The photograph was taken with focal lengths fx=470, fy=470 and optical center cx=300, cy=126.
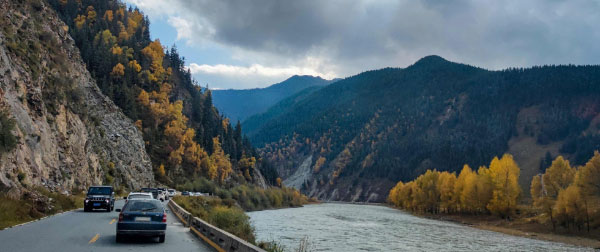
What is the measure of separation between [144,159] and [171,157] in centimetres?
2123

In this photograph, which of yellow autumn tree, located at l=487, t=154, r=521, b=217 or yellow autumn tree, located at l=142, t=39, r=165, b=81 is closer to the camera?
yellow autumn tree, located at l=487, t=154, r=521, b=217

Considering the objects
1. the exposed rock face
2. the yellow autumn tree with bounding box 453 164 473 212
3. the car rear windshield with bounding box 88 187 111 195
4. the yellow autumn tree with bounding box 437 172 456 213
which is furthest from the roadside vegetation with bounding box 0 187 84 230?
the yellow autumn tree with bounding box 437 172 456 213

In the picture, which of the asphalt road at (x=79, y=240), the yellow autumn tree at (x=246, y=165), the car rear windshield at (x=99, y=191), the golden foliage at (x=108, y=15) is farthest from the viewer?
the yellow autumn tree at (x=246, y=165)

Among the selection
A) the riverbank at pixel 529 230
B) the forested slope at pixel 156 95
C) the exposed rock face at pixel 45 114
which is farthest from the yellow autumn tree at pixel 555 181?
the forested slope at pixel 156 95

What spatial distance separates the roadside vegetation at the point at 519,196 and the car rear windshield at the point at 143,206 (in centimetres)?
6300

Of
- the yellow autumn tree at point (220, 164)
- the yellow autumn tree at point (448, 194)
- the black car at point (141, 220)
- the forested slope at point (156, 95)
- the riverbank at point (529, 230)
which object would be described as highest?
the forested slope at point (156, 95)

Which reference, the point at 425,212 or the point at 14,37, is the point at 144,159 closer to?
the point at 14,37

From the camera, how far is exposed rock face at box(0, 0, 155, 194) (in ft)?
118

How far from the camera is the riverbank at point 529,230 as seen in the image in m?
59.2

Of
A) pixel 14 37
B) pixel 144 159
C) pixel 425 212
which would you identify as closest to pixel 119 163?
pixel 144 159

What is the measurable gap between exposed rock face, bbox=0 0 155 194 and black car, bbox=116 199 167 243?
1188cm

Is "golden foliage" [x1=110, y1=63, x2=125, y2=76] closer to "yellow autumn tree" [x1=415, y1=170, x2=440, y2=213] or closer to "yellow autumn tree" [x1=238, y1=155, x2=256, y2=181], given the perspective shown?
"yellow autumn tree" [x1=238, y1=155, x2=256, y2=181]

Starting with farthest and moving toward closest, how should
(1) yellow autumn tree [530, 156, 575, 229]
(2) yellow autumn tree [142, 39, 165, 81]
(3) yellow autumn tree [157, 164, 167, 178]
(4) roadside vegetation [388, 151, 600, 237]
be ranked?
(2) yellow autumn tree [142, 39, 165, 81] < (3) yellow autumn tree [157, 164, 167, 178] < (1) yellow autumn tree [530, 156, 575, 229] < (4) roadside vegetation [388, 151, 600, 237]

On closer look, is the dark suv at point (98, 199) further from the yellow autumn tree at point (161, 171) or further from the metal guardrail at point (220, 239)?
the yellow autumn tree at point (161, 171)
